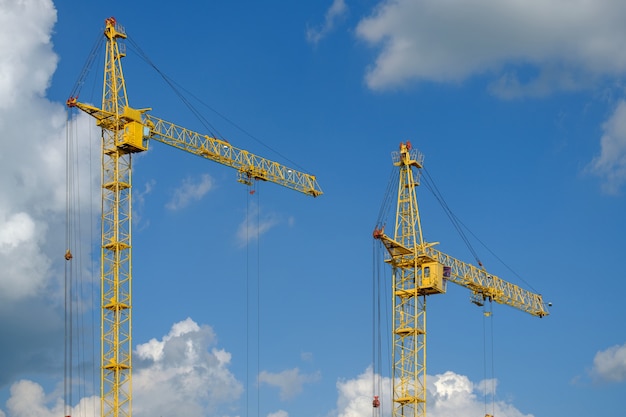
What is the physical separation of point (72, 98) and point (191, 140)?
17910 mm

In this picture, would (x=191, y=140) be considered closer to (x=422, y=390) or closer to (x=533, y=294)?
(x=422, y=390)

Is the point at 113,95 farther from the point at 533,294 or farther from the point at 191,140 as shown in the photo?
the point at 533,294

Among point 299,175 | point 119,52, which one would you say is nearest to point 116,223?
point 119,52

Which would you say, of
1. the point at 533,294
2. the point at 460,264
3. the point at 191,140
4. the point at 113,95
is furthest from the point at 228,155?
the point at 533,294

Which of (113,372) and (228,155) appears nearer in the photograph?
(113,372)

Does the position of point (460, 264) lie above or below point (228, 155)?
below

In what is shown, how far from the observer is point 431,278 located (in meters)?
154

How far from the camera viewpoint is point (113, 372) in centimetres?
13138

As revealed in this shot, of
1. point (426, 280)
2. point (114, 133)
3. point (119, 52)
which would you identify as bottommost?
point (426, 280)

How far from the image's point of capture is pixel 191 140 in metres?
150

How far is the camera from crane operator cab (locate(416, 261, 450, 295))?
154m

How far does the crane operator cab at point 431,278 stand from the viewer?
506 ft

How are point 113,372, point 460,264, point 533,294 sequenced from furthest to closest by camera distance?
point 533,294 < point 460,264 < point 113,372

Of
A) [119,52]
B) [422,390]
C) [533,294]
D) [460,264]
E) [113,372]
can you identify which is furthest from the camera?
[533,294]
